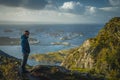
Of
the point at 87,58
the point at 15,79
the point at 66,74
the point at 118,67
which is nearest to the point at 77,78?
the point at 66,74

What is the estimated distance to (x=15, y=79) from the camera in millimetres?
25703

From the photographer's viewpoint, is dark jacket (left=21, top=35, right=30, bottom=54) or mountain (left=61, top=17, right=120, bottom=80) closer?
dark jacket (left=21, top=35, right=30, bottom=54)

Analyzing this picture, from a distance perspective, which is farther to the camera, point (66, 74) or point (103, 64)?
point (103, 64)

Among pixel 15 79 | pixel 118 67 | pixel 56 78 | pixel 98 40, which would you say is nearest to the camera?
pixel 15 79

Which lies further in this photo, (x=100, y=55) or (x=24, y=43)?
(x=100, y=55)

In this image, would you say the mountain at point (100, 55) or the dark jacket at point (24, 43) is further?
the mountain at point (100, 55)

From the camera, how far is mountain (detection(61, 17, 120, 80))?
159 meters

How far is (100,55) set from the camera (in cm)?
16900

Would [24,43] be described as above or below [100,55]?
above

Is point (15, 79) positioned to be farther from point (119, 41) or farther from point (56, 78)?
point (119, 41)

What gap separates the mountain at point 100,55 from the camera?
15862 centimetres

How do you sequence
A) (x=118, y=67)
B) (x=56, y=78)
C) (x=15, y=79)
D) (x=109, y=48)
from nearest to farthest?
(x=15, y=79), (x=56, y=78), (x=118, y=67), (x=109, y=48)

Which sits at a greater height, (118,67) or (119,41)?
(119,41)

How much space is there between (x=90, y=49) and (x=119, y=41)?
68.5ft
